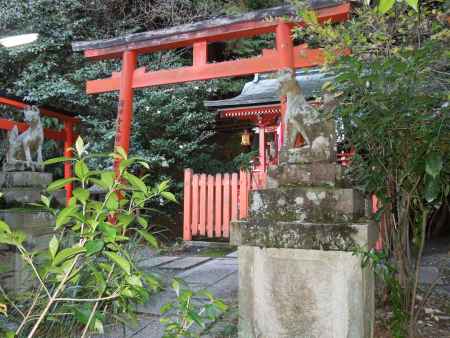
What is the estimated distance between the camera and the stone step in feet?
6.80

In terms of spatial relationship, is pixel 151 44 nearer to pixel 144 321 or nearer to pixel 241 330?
pixel 144 321

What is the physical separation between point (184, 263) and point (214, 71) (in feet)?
9.40

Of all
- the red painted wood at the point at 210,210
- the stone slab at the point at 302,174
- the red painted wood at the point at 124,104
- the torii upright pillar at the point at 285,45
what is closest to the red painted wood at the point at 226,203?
the red painted wood at the point at 210,210

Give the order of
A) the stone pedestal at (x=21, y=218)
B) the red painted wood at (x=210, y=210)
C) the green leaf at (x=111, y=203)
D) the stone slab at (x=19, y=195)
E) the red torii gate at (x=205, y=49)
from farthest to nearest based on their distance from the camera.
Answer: the red painted wood at (x=210, y=210), the red torii gate at (x=205, y=49), the stone slab at (x=19, y=195), the stone pedestal at (x=21, y=218), the green leaf at (x=111, y=203)

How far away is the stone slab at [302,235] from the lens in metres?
1.98

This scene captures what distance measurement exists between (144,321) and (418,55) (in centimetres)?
262

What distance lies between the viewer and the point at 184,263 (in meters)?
5.25

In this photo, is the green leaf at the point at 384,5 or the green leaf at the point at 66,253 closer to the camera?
the green leaf at the point at 384,5

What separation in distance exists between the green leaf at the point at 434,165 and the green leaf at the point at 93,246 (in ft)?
4.94

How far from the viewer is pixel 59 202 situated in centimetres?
421

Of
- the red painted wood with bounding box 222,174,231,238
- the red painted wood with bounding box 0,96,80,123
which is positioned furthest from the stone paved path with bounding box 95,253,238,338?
the red painted wood with bounding box 0,96,80,123

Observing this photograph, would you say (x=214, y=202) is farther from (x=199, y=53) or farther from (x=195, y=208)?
(x=199, y=53)

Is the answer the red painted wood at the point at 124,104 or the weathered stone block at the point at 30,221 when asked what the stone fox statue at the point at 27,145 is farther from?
the red painted wood at the point at 124,104

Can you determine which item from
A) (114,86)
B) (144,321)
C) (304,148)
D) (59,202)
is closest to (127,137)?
(114,86)
